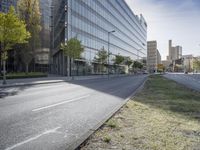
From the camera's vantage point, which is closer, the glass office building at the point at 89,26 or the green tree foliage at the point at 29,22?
the green tree foliage at the point at 29,22

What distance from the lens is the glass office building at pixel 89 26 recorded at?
5556 cm

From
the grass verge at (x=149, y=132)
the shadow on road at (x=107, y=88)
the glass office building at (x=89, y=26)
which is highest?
the glass office building at (x=89, y=26)

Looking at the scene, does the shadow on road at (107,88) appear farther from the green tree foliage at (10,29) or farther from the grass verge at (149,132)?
the grass verge at (149,132)

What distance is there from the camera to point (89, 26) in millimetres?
64125

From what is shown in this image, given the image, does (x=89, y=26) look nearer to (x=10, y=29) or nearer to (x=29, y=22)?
(x=29, y=22)

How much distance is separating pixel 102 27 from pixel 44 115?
221 feet

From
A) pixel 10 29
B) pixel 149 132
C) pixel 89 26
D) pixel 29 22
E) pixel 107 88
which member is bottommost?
pixel 107 88

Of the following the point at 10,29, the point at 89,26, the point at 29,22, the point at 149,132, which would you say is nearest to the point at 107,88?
the point at 10,29

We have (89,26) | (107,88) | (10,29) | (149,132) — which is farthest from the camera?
(89,26)

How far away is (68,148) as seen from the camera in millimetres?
5281

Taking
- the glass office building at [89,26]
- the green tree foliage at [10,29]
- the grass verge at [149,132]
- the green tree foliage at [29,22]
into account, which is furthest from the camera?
the glass office building at [89,26]

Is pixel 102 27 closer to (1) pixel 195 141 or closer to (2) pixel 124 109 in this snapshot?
(2) pixel 124 109

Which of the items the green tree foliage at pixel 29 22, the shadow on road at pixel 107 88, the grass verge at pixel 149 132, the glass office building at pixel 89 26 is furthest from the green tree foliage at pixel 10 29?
the glass office building at pixel 89 26

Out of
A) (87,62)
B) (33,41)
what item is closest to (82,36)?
(87,62)
